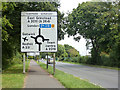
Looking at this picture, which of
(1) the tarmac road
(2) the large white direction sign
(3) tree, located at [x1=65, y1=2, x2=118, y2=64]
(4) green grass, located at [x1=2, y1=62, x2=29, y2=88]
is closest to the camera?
(2) the large white direction sign

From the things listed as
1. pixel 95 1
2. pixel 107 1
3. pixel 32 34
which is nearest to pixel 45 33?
pixel 32 34

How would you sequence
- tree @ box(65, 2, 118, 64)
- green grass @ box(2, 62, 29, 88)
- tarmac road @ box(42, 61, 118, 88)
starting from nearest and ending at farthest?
green grass @ box(2, 62, 29, 88) < tarmac road @ box(42, 61, 118, 88) < tree @ box(65, 2, 118, 64)

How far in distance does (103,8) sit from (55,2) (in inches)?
620

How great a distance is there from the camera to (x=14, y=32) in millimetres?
18938

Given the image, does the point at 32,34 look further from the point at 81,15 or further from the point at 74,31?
the point at 74,31

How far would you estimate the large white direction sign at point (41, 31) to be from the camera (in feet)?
29.0

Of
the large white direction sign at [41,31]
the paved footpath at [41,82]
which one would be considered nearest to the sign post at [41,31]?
the large white direction sign at [41,31]

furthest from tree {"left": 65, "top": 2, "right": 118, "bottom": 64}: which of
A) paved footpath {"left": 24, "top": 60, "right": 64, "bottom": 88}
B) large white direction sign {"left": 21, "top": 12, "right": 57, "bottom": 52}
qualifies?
large white direction sign {"left": 21, "top": 12, "right": 57, "bottom": 52}

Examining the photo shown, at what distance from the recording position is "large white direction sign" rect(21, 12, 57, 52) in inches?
348

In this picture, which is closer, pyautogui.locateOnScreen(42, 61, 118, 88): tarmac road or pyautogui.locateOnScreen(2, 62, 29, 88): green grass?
pyautogui.locateOnScreen(2, 62, 29, 88): green grass

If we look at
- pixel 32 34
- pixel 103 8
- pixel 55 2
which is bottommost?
pixel 32 34

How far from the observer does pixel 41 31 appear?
9047 mm

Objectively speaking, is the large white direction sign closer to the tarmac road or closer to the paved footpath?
the paved footpath

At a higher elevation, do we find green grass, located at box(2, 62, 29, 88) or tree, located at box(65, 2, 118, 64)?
tree, located at box(65, 2, 118, 64)
